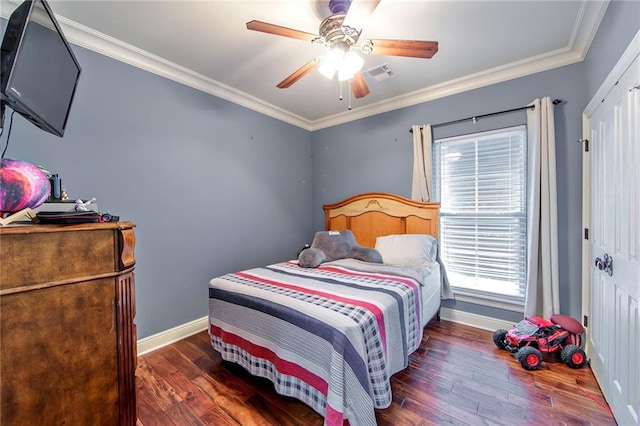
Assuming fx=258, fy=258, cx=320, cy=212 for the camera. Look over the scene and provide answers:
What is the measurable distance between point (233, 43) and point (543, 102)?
9.29 ft

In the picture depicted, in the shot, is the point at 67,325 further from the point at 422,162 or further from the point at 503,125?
the point at 503,125

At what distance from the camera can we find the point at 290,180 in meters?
3.88

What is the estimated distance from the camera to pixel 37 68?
128 cm

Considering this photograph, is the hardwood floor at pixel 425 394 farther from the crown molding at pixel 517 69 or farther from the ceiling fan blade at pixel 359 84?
the crown molding at pixel 517 69

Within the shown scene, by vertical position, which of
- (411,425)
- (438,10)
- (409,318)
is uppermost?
(438,10)

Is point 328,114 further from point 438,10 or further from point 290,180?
point 438,10

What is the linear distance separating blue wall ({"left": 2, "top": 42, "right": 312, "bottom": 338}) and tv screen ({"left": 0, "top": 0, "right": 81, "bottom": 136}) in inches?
21.7

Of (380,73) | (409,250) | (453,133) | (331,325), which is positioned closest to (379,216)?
(409,250)

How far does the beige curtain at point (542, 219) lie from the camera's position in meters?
2.32

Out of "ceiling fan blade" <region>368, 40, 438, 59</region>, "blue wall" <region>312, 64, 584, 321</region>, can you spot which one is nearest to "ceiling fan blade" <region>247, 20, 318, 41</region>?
"ceiling fan blade" <region>368, 40, 438, 59</region>

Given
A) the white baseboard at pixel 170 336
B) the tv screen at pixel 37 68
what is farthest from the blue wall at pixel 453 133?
the tv screen at pixel 37 68

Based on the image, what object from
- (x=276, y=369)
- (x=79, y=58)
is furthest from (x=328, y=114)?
(x=276, y=369)

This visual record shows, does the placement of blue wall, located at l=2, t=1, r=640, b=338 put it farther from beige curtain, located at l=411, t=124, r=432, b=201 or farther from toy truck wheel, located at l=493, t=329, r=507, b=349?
toy truck wheel, located at l=493, t=329, r=507, b=349

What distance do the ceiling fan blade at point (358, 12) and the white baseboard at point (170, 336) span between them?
2968 millimetres
